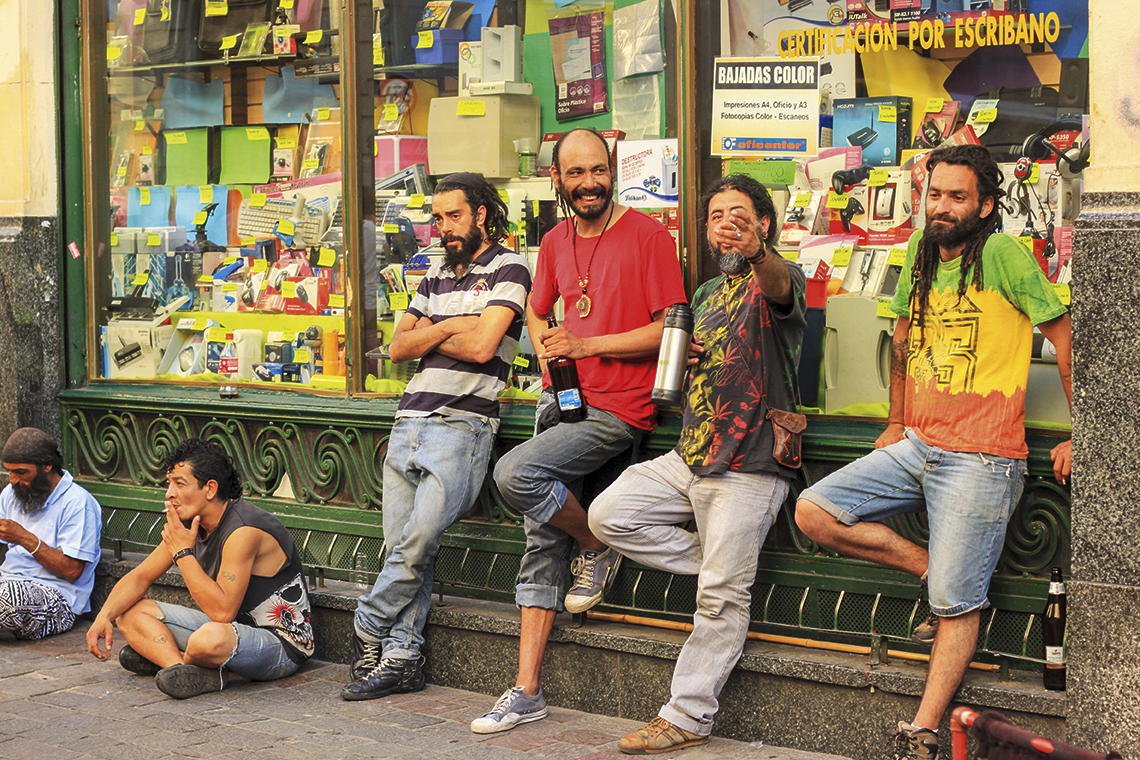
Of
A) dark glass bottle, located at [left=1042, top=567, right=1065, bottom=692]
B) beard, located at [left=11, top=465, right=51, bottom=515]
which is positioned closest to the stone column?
dark glass bottle, located at [left=1042, top=567, right=1065, bottom=692]

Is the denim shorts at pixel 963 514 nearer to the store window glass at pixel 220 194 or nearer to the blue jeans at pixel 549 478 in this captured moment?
the blue jeans at pixel 549 478

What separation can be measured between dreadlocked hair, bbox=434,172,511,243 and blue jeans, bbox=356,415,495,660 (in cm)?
89

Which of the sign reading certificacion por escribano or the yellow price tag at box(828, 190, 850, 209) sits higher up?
the sign reading certificacion por escribano

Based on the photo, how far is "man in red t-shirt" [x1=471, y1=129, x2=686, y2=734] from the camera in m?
5.28

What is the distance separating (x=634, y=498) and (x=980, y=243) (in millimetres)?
1618

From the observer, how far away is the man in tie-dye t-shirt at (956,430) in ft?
14.5

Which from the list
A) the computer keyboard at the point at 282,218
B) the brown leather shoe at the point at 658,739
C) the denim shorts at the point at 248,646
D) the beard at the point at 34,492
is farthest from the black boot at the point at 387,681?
the computer keyboard at the point at 282,218

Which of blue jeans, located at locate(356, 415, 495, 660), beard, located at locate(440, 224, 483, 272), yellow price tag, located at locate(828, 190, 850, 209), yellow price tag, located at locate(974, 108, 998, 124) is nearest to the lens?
yellow price tag, located at locate(974, 108, 998, 124)

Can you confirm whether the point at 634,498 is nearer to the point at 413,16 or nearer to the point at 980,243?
the point at 980,243

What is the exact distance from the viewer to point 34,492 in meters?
7.03

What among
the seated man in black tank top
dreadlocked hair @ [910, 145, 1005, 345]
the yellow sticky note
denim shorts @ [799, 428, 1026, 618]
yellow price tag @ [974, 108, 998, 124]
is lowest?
the seated man in black tank top

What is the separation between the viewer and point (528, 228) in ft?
21.2

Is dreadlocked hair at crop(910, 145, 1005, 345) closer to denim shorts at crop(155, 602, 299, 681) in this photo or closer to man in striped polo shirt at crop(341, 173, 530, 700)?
man in striped polo shirt at crop(341, 173, 530, 700)

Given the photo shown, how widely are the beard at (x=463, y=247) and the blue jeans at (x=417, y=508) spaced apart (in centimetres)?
71
